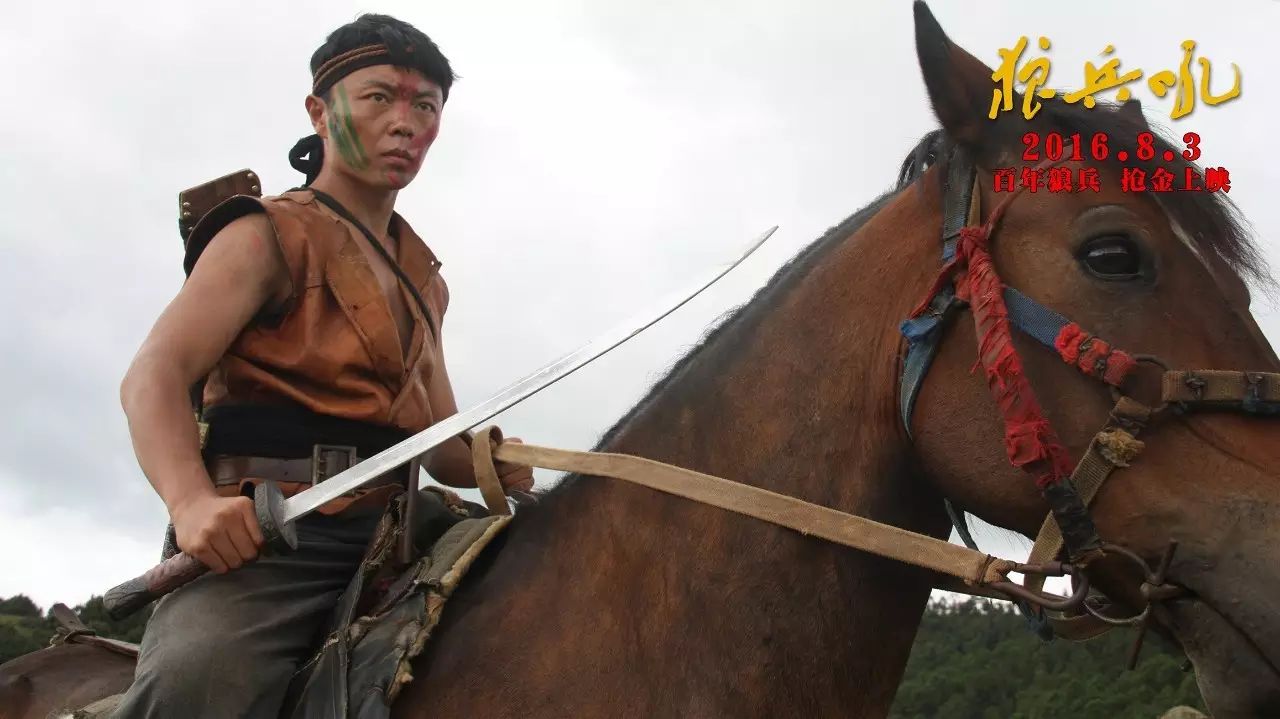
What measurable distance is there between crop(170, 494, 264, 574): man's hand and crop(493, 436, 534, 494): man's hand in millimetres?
926

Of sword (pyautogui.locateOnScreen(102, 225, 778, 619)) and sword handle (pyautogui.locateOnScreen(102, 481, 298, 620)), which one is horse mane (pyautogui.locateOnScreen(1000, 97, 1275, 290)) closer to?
sword (pyautogui.locateOnScreen(102, 225, 778, 619))

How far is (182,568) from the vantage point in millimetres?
2885

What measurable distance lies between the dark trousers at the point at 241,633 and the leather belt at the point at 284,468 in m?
0.13

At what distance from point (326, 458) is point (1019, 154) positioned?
7.09ft

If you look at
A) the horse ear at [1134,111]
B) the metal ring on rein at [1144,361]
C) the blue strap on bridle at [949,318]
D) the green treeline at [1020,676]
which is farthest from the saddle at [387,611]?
the green treeline at [1020,676]

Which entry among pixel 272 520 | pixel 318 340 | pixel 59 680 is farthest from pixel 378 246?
pixel 59 680

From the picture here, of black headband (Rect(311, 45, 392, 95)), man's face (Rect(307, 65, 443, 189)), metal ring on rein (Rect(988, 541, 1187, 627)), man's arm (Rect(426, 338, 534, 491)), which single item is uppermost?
black headband (Rect(311, 45, 392, 95))

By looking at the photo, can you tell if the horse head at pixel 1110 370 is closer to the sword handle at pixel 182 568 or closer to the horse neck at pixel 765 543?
the horse neck at pixel 765 543

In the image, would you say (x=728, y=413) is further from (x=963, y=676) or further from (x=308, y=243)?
(x=963, y=676)

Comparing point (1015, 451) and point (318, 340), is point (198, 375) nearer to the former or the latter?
point (318, 340)

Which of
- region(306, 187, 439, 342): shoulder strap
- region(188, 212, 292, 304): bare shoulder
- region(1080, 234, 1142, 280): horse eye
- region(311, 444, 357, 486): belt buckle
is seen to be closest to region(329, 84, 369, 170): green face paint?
region(306, 187, 439, 342): shoulder strap

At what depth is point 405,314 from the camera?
3688 millimetres

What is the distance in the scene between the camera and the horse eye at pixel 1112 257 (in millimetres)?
2703

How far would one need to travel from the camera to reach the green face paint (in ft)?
12.0
